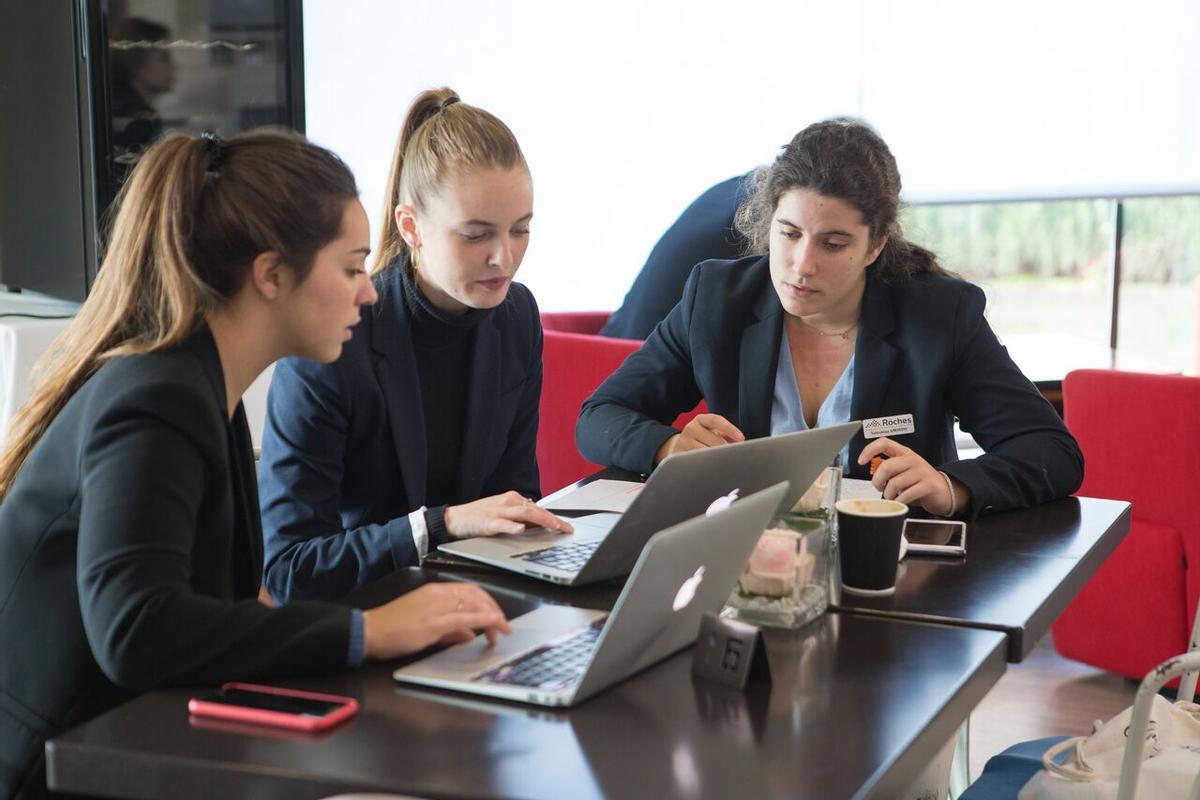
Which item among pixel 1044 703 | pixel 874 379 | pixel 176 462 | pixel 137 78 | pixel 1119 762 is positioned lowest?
pixel 1044 703

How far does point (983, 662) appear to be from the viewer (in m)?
1.28

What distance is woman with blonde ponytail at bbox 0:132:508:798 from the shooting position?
1.20 metres

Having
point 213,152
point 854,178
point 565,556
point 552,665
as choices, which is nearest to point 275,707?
point 552,665

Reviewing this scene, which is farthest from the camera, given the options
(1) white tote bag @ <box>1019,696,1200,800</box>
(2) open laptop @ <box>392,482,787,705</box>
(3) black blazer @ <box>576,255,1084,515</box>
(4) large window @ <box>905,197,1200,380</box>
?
(4) large window @ <box>905,197,1200,380</box>

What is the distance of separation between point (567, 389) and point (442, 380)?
126 cm

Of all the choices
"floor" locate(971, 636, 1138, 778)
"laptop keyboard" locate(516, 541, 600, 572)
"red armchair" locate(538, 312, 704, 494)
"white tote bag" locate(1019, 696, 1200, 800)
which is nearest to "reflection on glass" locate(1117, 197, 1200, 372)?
"floor" locate(971, 636, 1138, 778)

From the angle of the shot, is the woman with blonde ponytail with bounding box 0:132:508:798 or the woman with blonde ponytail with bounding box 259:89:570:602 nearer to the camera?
the woman with blonde ponytail with bounding box 0:132:508:798

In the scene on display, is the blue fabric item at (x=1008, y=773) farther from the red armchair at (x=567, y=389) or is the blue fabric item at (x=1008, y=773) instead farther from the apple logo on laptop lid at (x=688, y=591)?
the red armchair at (x=567, y=389)

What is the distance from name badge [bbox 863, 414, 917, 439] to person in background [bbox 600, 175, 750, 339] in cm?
132

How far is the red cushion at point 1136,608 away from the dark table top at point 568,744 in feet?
6.10

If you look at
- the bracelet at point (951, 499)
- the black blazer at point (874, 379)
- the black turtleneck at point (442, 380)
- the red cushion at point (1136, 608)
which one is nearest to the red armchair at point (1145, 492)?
the red cushion at point (1136, 608)

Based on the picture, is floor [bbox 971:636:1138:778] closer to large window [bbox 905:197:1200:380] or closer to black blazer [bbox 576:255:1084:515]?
black blazer [bbox 576:255:1084:515]

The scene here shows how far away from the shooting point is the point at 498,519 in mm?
1667

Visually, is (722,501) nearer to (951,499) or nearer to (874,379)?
(951,499)
